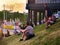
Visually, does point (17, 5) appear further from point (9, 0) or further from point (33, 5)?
point (33, 5)

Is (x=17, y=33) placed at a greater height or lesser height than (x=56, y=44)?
lesser

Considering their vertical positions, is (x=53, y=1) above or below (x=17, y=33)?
above

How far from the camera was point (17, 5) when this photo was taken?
75.5ft

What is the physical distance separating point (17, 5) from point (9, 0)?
0.92 meters

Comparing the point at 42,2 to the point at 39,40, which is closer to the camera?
the point at 39,40

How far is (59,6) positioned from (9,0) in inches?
297

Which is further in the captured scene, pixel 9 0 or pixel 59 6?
pixel 9 0

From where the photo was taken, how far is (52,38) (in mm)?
8328

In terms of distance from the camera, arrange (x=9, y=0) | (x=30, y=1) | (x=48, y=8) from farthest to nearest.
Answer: (x=9, y=0)
(x=30, y=1)
(x=48, y=8)

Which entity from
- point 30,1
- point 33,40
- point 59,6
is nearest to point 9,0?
point 30,1

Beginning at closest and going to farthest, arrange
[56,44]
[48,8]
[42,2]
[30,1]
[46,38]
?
[56,44], [46,38], [48,8], [42,2], [30,1]

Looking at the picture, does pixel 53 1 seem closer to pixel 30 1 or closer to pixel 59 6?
pixel 59 6

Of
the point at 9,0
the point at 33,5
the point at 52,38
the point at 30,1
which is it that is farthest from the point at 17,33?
the point at 9,0

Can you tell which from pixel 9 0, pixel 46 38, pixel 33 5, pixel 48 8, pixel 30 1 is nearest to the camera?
pixel 46 38
